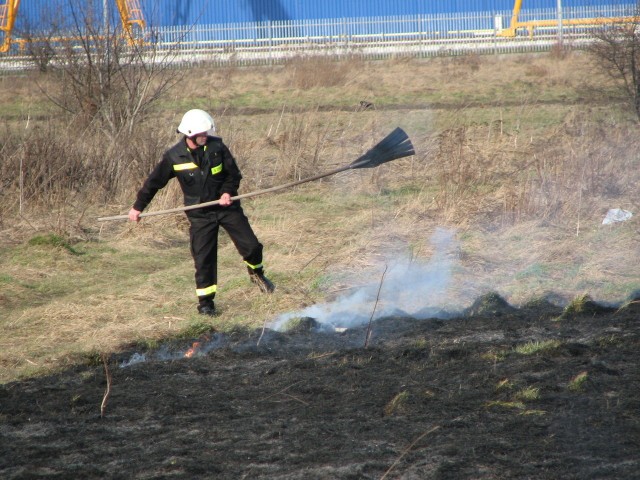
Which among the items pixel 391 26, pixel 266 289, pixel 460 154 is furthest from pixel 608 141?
pixel 391 26

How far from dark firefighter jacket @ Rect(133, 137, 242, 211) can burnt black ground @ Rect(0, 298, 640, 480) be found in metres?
1.40

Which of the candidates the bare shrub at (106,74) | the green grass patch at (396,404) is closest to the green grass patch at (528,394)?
the green grass patch at (396,404)

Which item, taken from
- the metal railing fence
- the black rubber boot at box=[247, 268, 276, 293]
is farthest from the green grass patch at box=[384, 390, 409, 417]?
the metal railing fence

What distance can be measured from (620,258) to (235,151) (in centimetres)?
575

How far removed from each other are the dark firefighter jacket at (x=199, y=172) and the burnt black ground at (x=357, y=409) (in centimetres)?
140

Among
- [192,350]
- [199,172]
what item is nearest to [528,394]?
[192,350]

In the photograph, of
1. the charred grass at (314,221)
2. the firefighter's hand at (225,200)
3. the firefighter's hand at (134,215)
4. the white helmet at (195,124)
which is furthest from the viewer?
the charred grass at (314,221)

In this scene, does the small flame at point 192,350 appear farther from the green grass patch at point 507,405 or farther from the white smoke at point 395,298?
the green grass patch at point 507,405

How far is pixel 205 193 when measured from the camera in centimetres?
715

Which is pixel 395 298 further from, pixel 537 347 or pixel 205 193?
pixel 537 347

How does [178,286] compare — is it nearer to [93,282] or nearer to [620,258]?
[93,282]

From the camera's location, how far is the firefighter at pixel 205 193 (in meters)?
7.08

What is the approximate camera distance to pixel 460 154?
1128 cm

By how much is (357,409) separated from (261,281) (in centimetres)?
302
